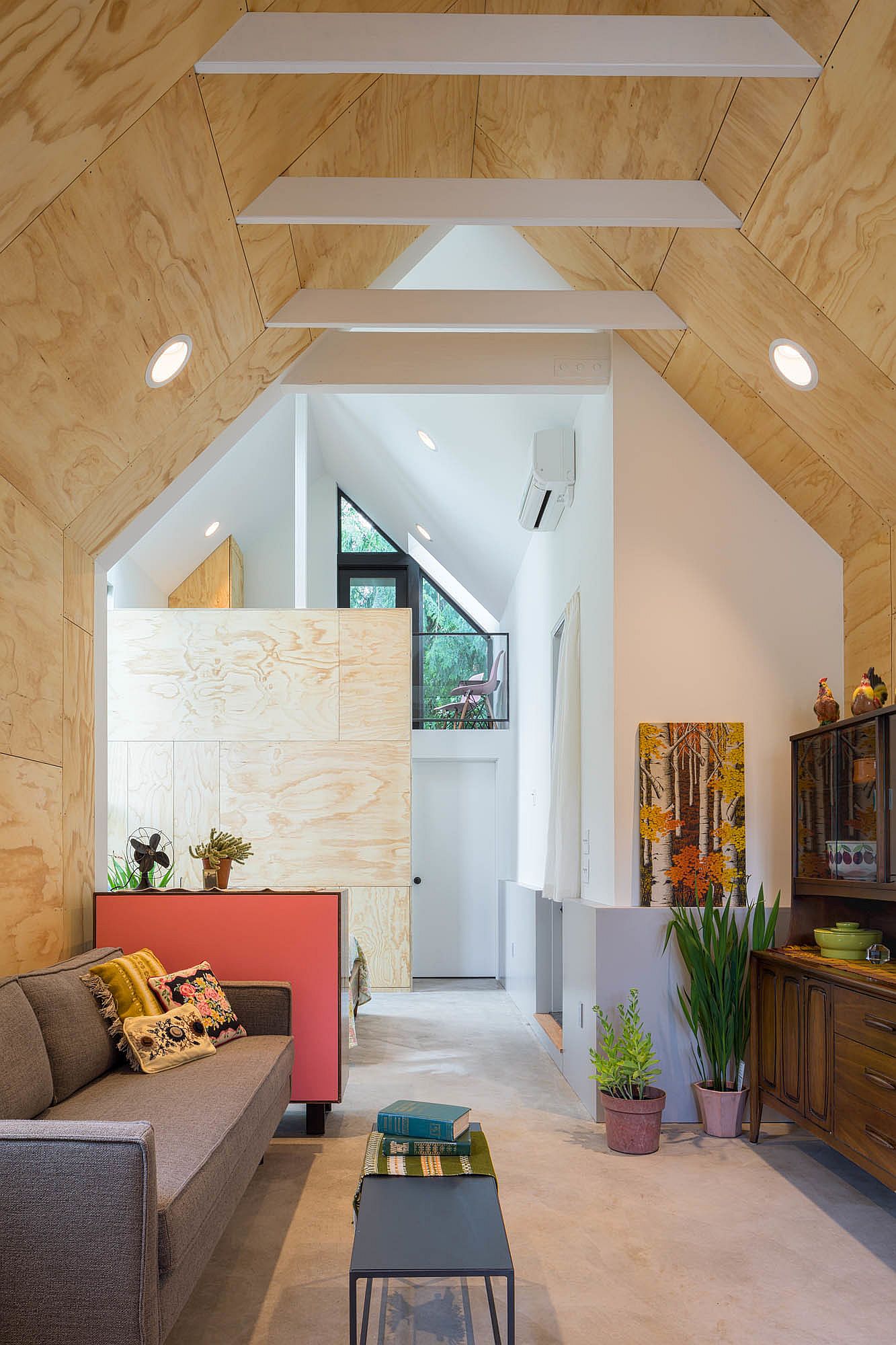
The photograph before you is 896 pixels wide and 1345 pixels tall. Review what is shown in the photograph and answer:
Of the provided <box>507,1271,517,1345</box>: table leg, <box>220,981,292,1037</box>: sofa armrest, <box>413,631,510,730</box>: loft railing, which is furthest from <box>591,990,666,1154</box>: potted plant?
<box>413,631,510,730</box>: loft railing

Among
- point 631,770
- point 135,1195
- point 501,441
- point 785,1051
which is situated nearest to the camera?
point 135,1195

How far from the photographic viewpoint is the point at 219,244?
3.57 metres

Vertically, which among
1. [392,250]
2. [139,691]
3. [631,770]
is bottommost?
[631,770]

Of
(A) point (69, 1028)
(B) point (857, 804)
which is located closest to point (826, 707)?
(B) point (857, 804)

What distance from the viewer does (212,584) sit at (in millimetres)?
10422

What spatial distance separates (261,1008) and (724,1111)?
73.2 inches

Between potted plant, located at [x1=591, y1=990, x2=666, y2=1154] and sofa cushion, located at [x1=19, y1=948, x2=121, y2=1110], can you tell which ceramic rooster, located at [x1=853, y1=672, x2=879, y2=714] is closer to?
potted plant, located at [x1=591, y1=990, x2=666, y2=1154]

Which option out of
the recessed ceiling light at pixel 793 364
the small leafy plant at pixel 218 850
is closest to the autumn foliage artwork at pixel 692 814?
the recessed ceiling light at pixel 793 364

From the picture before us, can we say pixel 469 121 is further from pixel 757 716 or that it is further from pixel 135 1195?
pixel 135 1195

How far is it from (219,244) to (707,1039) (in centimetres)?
349

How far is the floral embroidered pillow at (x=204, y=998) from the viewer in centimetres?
379

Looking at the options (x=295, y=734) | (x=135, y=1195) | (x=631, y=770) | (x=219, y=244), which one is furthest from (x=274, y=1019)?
(x=295, y=734)

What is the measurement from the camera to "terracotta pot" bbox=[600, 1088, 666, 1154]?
409 cm

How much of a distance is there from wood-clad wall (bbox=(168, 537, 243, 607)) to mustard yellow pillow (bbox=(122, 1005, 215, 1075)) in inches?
269
